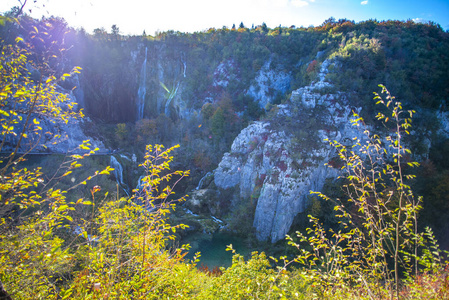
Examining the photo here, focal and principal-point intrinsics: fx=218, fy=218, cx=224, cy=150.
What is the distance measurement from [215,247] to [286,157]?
9.62 meters

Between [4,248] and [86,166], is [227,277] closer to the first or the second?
[4,248]

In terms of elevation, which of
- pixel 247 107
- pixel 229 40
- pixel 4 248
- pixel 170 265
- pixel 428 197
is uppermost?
pixel 229 40

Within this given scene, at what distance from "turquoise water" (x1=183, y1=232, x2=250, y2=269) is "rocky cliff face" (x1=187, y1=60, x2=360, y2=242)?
2.13 meters

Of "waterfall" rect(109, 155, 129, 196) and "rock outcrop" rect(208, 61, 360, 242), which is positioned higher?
"rock outcrop" rect(208, 61, 360, 242)

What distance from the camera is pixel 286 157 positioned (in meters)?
19.2

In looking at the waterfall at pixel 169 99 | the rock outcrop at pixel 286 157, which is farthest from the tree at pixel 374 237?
the waterfall at pixel 169 99

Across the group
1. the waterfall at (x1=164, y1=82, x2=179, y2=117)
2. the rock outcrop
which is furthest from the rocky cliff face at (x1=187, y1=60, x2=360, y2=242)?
the waterfall at (x1=164, y1=82, x2=179, y2=117)

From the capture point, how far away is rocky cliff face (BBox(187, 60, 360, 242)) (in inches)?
719

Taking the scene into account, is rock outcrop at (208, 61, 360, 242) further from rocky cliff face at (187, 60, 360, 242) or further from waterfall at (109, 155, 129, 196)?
waterfall at (109, 155, 129, 196)

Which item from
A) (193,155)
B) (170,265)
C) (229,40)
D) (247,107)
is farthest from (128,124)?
(170,265)

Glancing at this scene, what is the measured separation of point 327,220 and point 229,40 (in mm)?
33561

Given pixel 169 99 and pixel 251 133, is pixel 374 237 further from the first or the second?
pixel 169 99

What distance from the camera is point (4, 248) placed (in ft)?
9.78

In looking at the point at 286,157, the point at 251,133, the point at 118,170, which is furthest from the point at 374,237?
the point at 118,170
